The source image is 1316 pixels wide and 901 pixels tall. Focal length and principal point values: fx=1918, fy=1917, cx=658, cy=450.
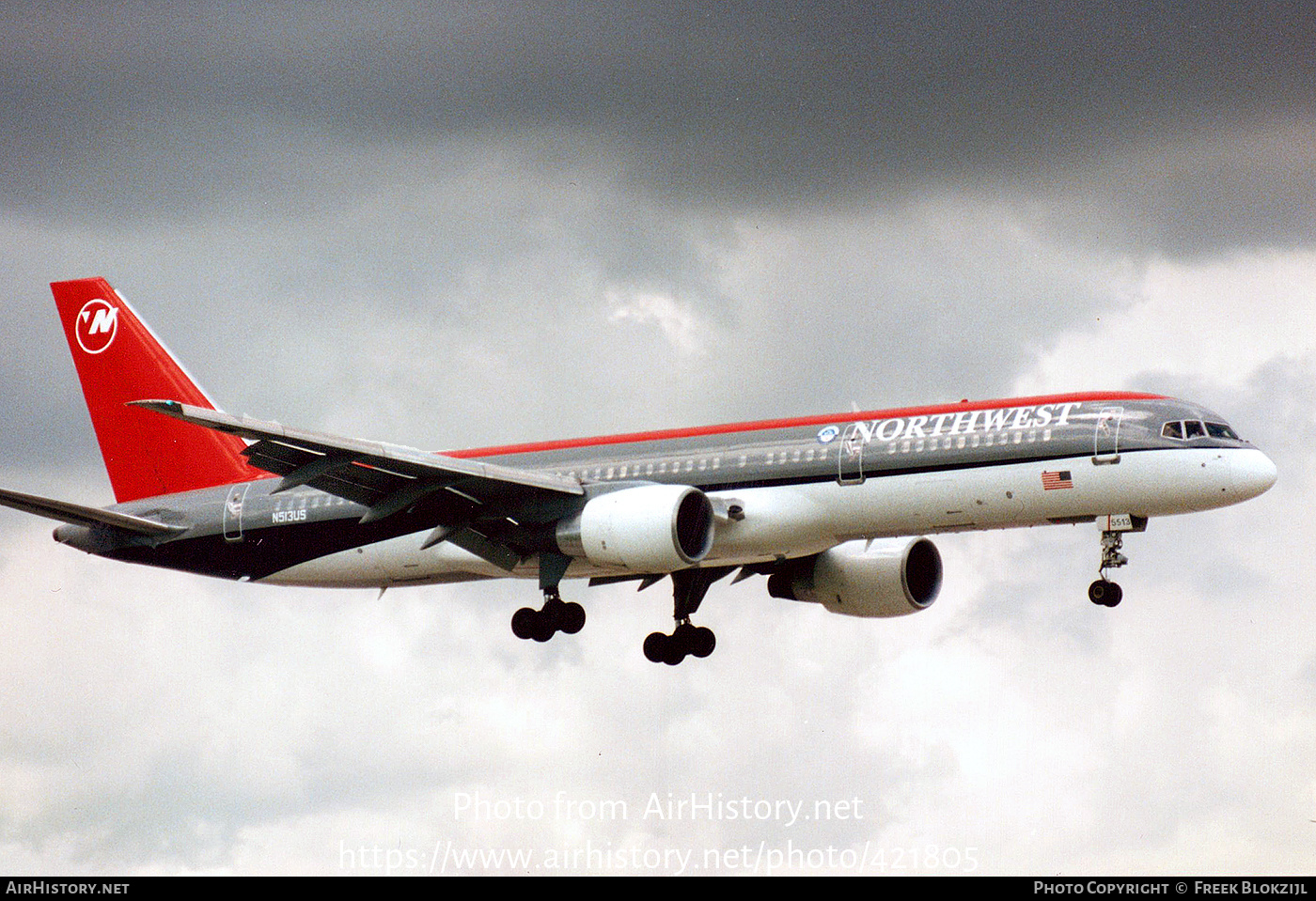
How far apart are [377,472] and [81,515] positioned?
11.1 metres

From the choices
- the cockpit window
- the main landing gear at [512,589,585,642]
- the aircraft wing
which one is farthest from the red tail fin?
the cockpit window

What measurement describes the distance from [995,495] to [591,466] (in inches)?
491

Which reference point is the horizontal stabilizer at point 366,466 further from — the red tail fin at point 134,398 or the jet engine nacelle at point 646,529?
the red tail fin at point 134,398

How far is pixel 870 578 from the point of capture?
204 feet

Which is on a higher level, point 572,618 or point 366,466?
point 366,466

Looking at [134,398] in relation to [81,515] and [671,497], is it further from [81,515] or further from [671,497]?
[671,497]

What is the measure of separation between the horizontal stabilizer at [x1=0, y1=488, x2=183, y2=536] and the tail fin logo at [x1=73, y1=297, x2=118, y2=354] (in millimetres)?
7771

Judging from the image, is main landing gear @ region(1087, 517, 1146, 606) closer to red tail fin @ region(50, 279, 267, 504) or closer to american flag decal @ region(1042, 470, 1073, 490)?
american flag decal @ region(1042, 470, 1073, 490)

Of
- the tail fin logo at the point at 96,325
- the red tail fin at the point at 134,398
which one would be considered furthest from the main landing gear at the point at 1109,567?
the tail fin logo at the point at 96,325

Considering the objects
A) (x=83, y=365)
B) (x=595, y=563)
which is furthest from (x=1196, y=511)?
(x=83, y=365)

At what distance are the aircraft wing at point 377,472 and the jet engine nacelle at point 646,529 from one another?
1.72 meters

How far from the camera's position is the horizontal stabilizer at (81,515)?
5594 centimetres

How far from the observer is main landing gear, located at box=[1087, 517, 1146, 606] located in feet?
170

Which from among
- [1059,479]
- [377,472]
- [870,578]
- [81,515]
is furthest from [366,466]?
[1059,479]
